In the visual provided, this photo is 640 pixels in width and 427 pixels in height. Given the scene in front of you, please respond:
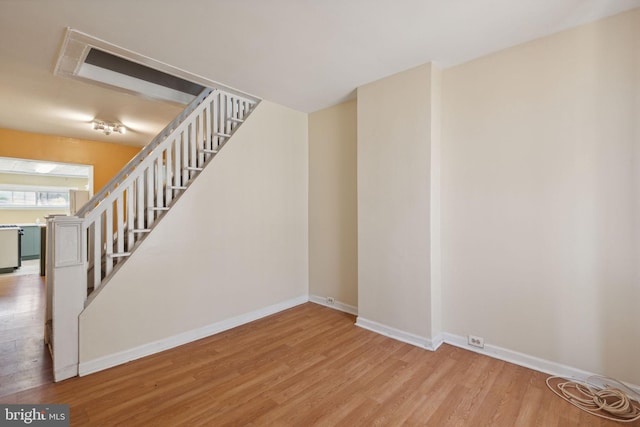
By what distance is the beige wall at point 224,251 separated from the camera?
2506 mm

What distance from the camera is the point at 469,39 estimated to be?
2.29 meters

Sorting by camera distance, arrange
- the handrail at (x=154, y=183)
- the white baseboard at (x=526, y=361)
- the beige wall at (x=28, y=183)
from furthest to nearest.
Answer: the beige wall at (x=28, y=183) → the handrail at (x=154, y=183) → the white baseboard at (x=526, y=361)

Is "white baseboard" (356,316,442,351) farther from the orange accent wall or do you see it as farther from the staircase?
the orange accent wall

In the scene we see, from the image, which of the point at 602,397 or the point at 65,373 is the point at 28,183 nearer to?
the point at 65,373

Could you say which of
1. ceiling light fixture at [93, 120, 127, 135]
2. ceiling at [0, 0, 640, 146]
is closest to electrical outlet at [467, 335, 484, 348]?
ceiling at [0, 0, 640, 146]

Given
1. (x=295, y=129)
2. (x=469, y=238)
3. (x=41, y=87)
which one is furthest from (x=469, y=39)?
(x=41, y=87)

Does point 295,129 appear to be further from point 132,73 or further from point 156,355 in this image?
point 156,355

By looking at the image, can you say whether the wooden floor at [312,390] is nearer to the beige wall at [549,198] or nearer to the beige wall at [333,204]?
the beige wall at [549,198]

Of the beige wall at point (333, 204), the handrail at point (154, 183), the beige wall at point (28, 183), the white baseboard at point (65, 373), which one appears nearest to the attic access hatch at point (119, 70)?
the handrail at point (154, 183)

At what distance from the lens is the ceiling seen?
189 centimetres

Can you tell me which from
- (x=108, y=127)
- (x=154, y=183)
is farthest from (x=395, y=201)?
(x=108, y=127)

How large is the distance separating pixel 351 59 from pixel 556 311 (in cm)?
273

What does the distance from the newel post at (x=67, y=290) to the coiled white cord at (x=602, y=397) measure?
3.66 metres

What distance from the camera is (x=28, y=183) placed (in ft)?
28.3
